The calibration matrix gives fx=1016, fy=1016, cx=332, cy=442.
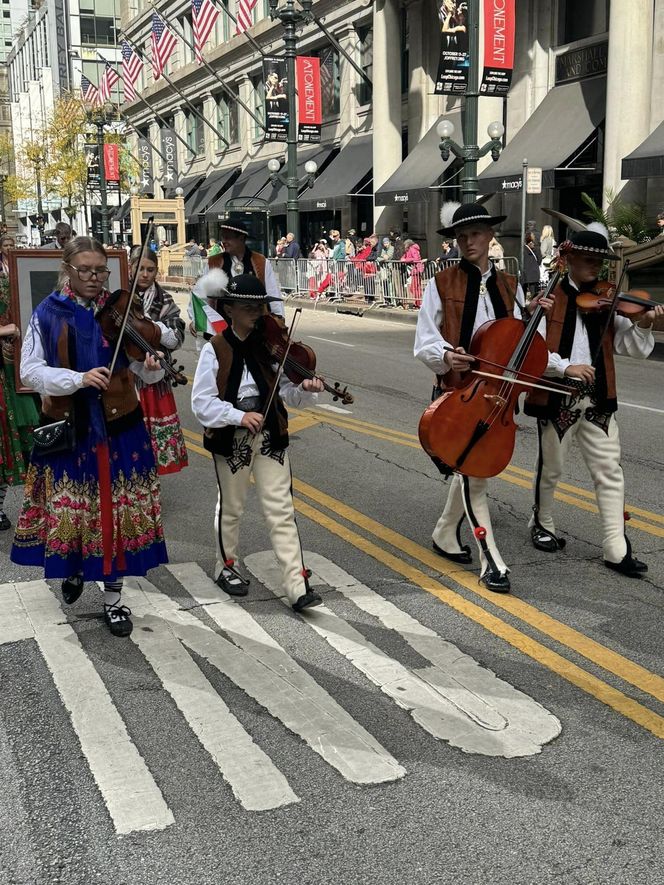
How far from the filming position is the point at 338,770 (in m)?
3.73

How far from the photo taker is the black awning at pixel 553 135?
24.7 metres

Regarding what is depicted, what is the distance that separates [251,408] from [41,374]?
110cm

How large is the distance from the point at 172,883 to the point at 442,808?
94 centimetres

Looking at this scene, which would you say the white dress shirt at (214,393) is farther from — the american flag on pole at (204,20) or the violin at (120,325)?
the american flag on pole at (204,20)

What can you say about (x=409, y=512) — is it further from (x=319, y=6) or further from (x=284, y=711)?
(x=319, y=6)

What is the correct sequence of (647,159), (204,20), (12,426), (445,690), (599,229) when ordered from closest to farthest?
(445,690), (599,229), (12,426), (647,159), (204,20)

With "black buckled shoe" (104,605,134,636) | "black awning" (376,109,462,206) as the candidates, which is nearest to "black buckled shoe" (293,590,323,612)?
"black buckled shoe" (104,605,134,636)

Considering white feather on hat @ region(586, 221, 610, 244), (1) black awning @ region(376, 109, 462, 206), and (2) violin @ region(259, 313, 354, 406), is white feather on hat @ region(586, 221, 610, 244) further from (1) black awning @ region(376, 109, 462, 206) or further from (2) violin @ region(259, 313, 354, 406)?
(1) black awning @ region(376, 109, 462, 206)

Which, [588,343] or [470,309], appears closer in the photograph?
[470,309]

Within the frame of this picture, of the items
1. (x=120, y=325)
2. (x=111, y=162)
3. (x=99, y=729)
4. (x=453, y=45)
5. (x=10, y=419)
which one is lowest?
(x=99, y=729)

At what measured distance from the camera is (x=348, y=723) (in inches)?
161

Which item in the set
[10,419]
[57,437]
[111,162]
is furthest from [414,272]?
[111,162]

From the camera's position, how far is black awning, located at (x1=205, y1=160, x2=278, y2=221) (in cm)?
4341

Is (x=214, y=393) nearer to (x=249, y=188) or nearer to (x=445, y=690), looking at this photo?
(x=445, y=690)
